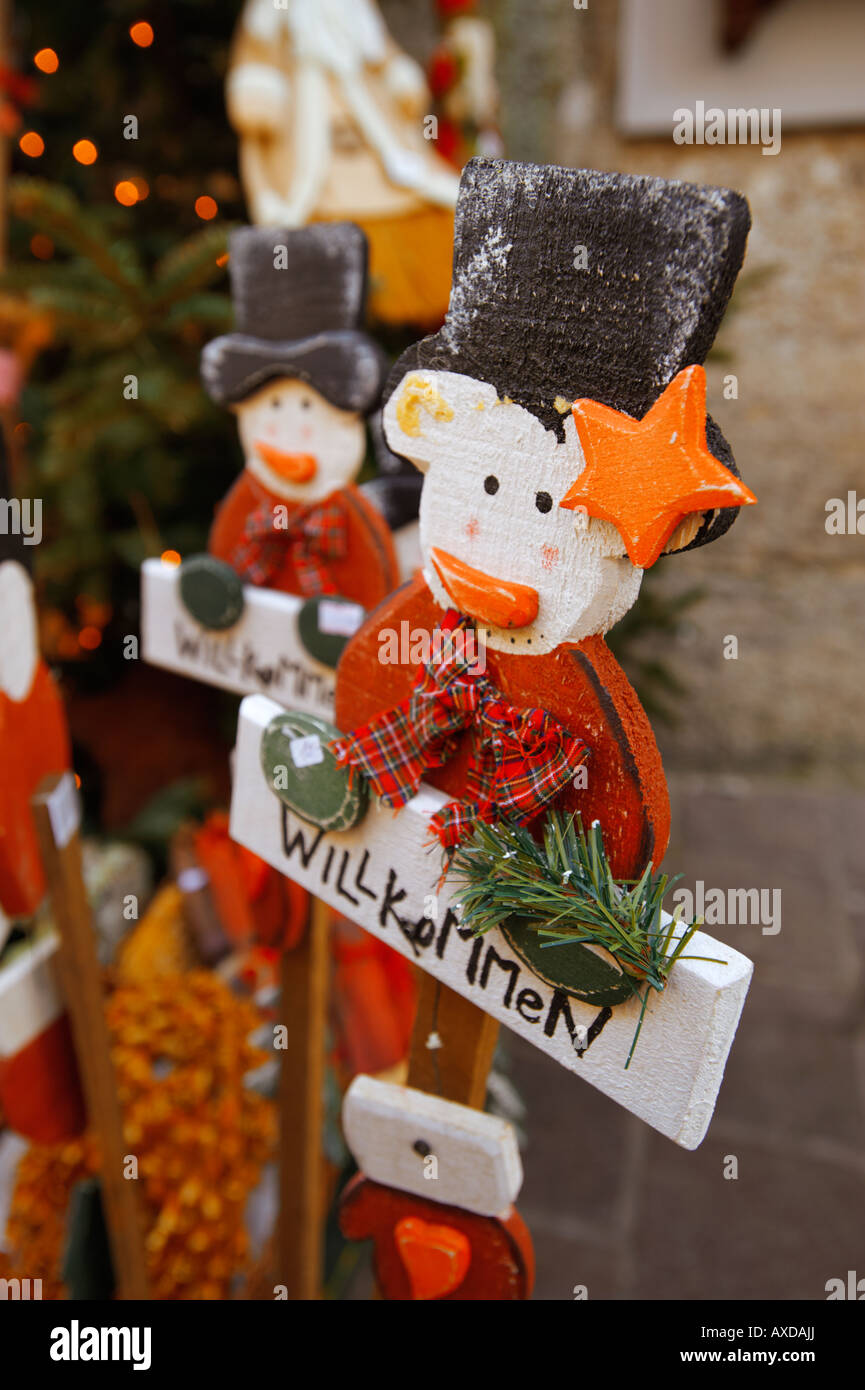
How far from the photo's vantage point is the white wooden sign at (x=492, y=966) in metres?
0.56

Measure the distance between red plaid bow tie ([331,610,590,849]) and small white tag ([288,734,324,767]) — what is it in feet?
0.06

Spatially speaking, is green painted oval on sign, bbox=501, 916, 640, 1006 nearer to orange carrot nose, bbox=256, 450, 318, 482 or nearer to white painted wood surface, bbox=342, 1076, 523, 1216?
Result: white painted wood surface, bbox=342, 1076, 523, 1216

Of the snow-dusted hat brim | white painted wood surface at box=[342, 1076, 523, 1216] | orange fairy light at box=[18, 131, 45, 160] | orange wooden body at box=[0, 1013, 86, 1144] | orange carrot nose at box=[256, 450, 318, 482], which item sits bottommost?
orange wooden body at box=[0, 1013, 86, 1144]

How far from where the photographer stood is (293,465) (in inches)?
38.0

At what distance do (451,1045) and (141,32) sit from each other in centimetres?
204

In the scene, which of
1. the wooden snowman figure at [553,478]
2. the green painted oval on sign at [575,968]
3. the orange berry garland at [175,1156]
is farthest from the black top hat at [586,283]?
the orange berry garland at [175,1156]

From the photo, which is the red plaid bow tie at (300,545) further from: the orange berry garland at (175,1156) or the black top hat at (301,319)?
the orange berry garland at (175,1156)

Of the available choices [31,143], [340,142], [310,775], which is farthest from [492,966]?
[31,143]

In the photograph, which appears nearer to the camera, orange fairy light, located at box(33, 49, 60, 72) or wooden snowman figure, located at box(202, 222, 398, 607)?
wooden snowman figure, located at box(202, 222, 398, 607)

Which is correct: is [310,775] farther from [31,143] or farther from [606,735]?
[31,143]

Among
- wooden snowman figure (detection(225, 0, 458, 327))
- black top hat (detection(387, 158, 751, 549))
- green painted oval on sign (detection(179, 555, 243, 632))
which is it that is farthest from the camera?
wooden snowman figure (detection(225, 0, 458, 327))

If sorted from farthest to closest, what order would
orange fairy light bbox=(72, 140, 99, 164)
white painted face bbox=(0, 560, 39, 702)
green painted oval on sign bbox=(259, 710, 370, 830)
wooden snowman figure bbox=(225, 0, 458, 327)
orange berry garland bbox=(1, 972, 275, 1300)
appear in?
orange fairy light bbox=(72, 140, 99, 164)
wooden snowman figure bbox=(225, 0, 458, 327)
orange berry garland bbox=(1, 972, 275, 1300)
white painted face bbox=(0, 560, 39, 702)
green painted oval on sign bbox=(259, 710, 370, 830)

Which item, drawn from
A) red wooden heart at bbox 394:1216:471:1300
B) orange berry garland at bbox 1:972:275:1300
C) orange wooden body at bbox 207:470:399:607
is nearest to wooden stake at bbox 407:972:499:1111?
red wooden heart at bbox 394:1216:471:1300

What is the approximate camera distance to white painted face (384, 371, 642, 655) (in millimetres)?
593
